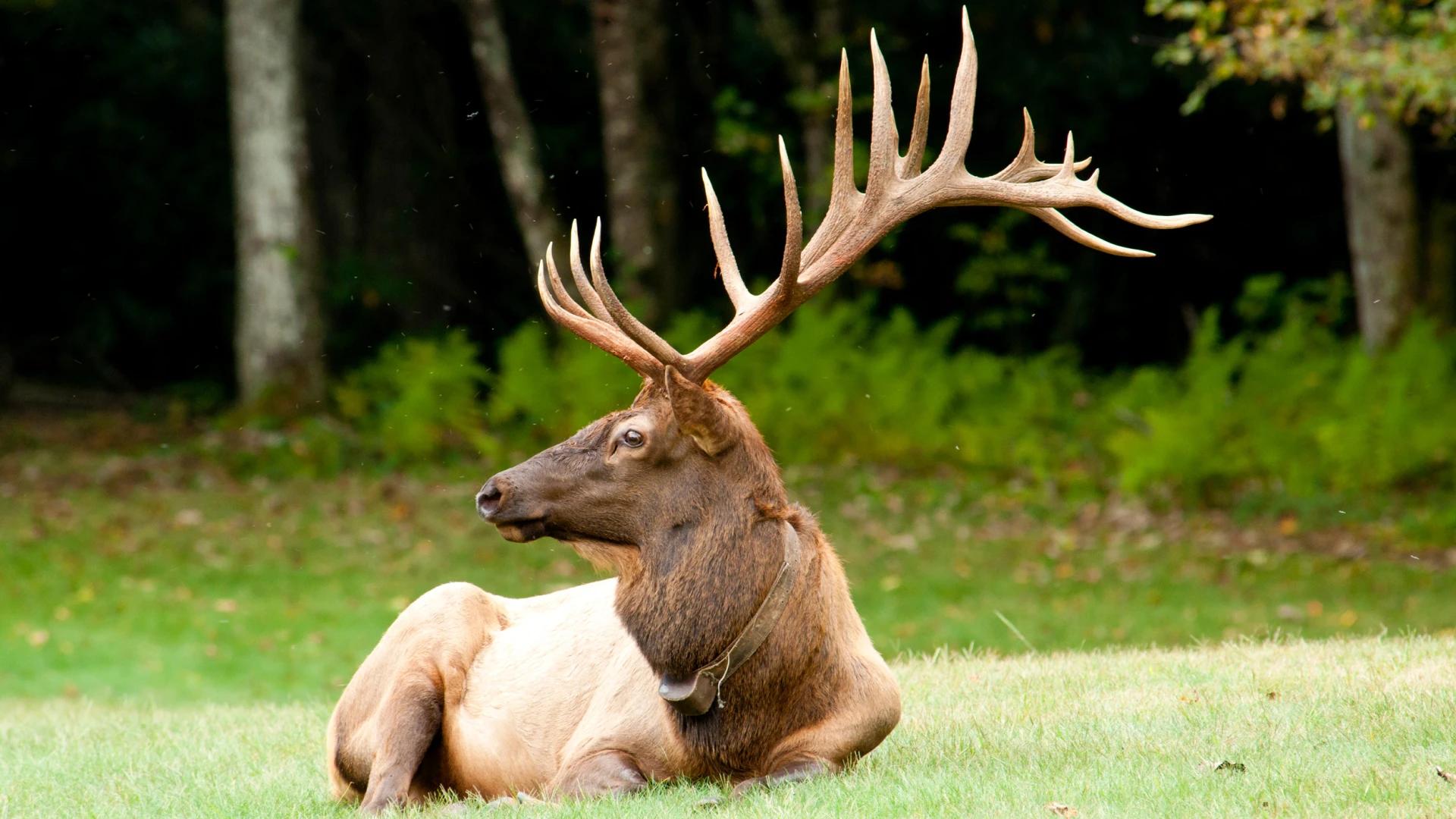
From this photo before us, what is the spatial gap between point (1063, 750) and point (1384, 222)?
12.5 metres

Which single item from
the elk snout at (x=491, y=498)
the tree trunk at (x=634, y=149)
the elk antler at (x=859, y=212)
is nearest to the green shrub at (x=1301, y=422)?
the tree trunk at (x=634, y=149)

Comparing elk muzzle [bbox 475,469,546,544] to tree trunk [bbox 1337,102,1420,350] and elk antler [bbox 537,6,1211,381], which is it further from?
tree trunk [bbox 1337,102,1420,350]

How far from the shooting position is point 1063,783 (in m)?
5.07

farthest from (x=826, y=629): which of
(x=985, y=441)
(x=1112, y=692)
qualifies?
(x=985, y=441)

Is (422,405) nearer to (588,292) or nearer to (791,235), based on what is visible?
(588,292)

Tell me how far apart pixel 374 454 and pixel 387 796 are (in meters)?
13.5

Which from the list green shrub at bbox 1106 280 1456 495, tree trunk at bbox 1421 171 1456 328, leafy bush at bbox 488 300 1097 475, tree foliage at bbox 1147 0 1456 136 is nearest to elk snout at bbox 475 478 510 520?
tree foliage at bbox 1147 0 1456 136

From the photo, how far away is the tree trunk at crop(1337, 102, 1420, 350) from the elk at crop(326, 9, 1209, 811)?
38.6 feet

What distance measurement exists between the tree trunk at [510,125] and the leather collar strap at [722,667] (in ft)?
46.4

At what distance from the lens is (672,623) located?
532 centimetres

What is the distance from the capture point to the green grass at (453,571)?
43.2 ft

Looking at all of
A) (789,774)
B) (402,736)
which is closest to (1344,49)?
(789,774)

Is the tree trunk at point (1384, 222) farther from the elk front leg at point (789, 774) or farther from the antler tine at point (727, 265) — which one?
the elk front leg at point (789, 774)

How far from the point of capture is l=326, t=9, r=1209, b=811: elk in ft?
17.5
